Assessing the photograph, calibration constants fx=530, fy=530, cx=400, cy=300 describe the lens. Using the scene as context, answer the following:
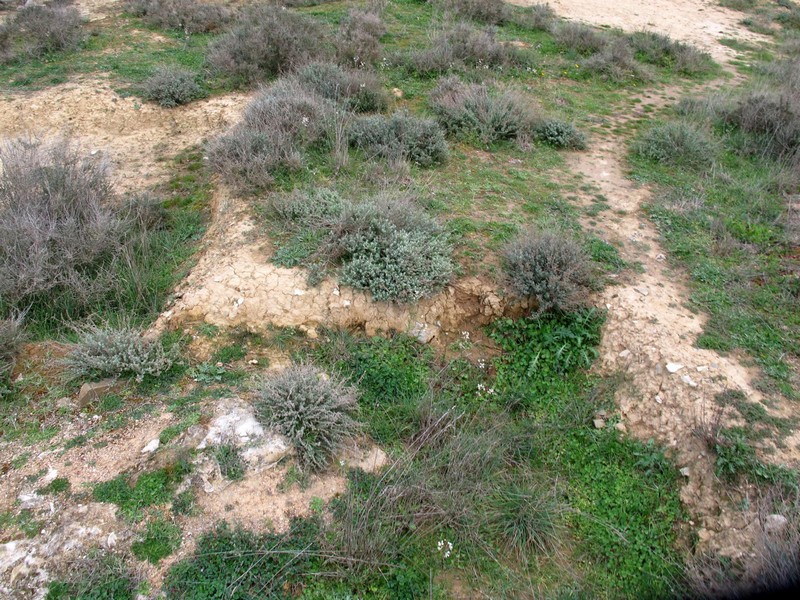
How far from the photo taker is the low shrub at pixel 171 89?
7859mm

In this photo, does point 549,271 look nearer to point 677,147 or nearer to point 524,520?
point 524,520

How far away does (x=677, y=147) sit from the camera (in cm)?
687

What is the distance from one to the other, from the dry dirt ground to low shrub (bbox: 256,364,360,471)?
8.5 inches

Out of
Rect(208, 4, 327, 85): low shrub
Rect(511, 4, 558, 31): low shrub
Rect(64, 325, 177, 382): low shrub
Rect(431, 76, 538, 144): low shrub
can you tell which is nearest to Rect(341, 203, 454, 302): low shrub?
Rect(64, 325, 177, 382): low shrub

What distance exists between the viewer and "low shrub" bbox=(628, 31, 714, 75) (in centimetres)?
1009

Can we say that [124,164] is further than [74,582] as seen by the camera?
Yes

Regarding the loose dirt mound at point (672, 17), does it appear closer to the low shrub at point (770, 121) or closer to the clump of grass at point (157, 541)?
the low shrub at point (770, 121)

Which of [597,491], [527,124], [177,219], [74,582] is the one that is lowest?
[597,491]

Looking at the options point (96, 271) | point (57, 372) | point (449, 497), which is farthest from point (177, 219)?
point (449, 497)

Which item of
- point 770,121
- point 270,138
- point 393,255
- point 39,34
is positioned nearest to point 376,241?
point 393,255

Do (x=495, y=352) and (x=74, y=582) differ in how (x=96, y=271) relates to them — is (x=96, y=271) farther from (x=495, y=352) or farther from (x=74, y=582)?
(x=495, y=352)

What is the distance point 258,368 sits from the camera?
14.2 feet

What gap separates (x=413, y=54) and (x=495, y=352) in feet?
21.1

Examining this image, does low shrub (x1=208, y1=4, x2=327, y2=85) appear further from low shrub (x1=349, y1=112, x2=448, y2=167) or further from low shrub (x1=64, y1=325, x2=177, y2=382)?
low shrub (x1=64, y1=325, x2=177, y2=382)
